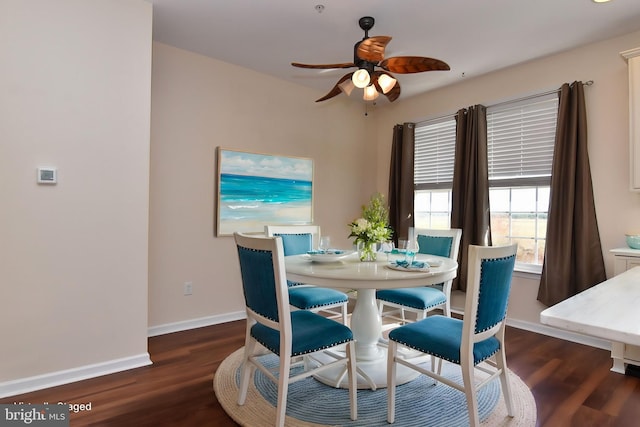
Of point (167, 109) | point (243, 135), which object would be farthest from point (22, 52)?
point (243, 135)

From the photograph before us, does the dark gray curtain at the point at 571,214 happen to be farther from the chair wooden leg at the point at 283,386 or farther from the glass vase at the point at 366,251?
the chair wooden leg at the point at 283,386

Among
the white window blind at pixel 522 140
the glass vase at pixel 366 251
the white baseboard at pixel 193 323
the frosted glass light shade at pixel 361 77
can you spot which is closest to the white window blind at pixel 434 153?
the white window blind at pixel 522 140

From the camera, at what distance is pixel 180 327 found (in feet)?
10.8

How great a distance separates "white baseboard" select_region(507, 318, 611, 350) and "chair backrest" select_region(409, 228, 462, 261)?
40.4 inches

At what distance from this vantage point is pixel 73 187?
2289 millimetres

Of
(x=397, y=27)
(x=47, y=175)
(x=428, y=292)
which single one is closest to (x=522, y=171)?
(x=428, y=292)

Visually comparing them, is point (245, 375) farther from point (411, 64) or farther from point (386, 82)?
point (411, 64)

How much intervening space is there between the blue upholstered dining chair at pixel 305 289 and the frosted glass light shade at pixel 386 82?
1.35 metres

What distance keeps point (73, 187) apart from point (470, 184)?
352 cm

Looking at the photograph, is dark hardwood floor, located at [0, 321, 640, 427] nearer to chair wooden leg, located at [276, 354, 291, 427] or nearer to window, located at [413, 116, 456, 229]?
chair wooden leg, located at [276, 354, 291, 427]

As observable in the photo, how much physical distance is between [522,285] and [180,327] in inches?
132

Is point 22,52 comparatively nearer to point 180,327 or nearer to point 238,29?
point 238,29

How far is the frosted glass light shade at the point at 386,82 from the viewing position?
251cm

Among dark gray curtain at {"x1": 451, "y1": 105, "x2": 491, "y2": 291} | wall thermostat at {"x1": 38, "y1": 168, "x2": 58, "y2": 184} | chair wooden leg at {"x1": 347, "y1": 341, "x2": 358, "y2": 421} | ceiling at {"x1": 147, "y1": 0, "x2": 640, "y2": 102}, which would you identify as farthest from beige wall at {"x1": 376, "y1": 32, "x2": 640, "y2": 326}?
wall thermostat at {"x1": 38, "y1": 168, "x2": 58, "y2": 184}
